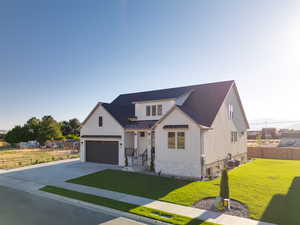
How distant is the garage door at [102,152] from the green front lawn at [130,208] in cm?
788

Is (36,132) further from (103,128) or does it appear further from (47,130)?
(103,128)

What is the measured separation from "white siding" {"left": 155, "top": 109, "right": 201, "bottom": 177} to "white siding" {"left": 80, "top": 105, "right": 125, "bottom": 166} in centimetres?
452

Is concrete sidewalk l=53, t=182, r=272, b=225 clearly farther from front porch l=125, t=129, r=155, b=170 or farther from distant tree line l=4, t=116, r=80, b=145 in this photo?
distant tree line l=4, t=116, r=80, b=145

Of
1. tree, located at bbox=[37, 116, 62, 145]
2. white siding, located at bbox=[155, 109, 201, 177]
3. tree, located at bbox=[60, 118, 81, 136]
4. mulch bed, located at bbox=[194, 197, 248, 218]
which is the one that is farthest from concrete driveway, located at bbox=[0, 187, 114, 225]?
tree, located at bbox=[60, 118, 81, 136]

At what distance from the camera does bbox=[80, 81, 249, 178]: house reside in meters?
13.7

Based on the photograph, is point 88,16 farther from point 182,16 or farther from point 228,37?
point 228,37

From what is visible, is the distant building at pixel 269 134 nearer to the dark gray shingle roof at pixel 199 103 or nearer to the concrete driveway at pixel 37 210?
the dark gray shingle roof at pixel 199 103

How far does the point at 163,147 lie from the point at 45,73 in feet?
50.0

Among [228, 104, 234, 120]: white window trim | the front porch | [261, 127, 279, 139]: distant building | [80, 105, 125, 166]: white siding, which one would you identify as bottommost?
[261, 127, 279, 139]: distant building

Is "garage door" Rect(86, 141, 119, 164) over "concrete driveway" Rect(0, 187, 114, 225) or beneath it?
over

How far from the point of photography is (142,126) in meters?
17.1

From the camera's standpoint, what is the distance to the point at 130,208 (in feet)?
26.6

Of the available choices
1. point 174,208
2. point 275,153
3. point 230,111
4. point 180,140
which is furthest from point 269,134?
point 174,208

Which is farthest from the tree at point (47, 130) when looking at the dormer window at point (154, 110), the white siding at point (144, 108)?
the dormer window at point (154, 110)
